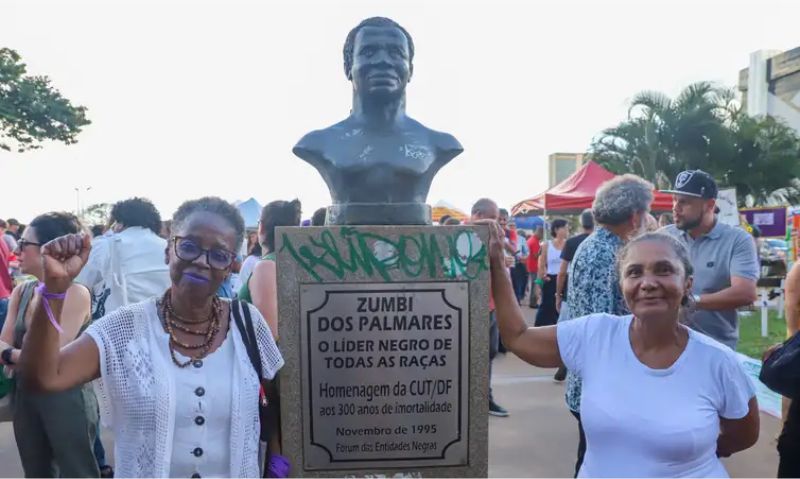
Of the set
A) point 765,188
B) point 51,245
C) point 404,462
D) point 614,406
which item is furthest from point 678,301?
point 765,188

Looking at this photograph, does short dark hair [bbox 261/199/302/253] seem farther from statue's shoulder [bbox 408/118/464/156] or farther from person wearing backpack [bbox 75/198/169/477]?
statue's shoulder [bbox 408/118/464/156]

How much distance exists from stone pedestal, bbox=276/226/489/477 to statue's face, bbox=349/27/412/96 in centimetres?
81

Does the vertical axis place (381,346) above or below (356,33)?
below

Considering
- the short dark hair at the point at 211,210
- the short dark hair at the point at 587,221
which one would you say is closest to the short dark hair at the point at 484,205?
the short dark hair at the point at 211,210

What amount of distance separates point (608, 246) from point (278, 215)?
5.94ft

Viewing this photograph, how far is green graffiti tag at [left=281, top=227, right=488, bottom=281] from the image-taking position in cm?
252

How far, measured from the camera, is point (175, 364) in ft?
6.01

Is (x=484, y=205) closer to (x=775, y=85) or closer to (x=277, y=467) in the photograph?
(x=277, y=467)

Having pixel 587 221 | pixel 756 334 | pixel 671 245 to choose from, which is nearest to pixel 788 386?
pixel 671 245

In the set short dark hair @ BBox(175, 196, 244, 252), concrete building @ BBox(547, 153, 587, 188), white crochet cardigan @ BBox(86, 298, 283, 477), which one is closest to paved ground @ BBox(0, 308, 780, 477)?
white crochet cardigan @ BBox(86, 298, 283, 477)

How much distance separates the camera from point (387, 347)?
2.53m

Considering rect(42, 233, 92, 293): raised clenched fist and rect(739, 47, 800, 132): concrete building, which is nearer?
rect(42, 233, 92, 293): raised clenched fist

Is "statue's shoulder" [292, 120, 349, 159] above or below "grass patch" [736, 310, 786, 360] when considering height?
above

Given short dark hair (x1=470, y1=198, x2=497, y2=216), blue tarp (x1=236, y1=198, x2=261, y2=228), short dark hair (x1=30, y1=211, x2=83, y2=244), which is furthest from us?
blue tarp (x1=236, y1=198, x2=261, y2=228)
